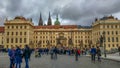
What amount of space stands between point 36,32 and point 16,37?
29.5 meters

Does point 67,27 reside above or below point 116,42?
above

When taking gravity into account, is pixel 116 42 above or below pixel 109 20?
below

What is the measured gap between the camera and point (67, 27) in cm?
14400

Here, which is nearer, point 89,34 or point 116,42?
point 116,42

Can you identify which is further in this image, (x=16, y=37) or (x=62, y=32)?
(x=62, y=32)

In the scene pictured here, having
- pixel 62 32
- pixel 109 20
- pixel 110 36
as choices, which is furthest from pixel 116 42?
pixel 62 32

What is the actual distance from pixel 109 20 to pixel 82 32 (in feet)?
110

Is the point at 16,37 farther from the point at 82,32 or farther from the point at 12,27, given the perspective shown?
the point at 82,32

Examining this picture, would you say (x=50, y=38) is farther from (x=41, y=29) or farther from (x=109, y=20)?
(x=109, y=20)

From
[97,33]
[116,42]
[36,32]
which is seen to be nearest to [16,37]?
[36,32]

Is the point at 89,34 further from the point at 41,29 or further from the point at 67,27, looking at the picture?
the point at 41,29

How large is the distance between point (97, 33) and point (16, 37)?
38535 millimetres

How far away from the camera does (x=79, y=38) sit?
140500 mm

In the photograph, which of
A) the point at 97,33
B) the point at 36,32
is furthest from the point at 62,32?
the point at 97,33
